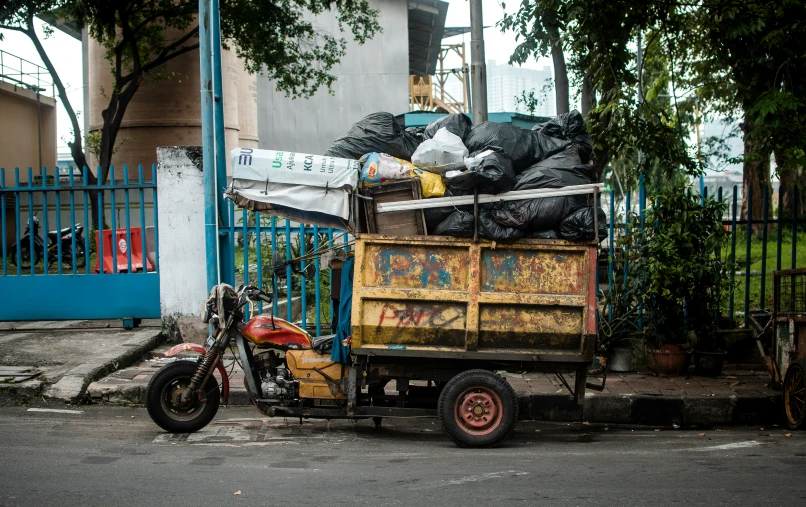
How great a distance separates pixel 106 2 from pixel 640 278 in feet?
43.5

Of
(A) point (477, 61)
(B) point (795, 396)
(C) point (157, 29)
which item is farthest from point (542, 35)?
(C) point (157, 29)

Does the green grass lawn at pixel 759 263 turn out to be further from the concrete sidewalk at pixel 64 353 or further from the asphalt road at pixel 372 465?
the concrete sidewalk at pixel 64 353

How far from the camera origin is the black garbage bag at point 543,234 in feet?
18.3

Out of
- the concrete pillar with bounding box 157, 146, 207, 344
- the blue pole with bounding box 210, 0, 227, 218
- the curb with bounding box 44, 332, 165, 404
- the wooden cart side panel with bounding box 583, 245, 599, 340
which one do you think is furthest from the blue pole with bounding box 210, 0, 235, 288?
the wooden cart side panel with bounding box 583, 245, 599, 340

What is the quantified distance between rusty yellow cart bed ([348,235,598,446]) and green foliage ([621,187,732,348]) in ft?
7.10

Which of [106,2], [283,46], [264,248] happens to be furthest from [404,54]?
[264,248]

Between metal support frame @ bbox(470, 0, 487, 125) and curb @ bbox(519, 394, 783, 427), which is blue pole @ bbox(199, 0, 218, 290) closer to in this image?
metal support frame @ bbox(470, 0, 487, 125)

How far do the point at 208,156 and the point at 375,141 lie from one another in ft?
10.2

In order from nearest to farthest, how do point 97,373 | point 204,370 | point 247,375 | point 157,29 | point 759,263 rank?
point 204,370, point 247,375, point 97,373, point 759,263, point 157,29

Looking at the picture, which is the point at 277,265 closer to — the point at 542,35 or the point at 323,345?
the point at 323,345

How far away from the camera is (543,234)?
5582 millimetres

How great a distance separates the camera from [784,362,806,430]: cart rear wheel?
6105 mm

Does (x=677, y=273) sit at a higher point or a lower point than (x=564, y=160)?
lower

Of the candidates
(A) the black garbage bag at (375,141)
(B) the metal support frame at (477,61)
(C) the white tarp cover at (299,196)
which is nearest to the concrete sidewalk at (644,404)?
(C) the white tarp cover at (299,196)
